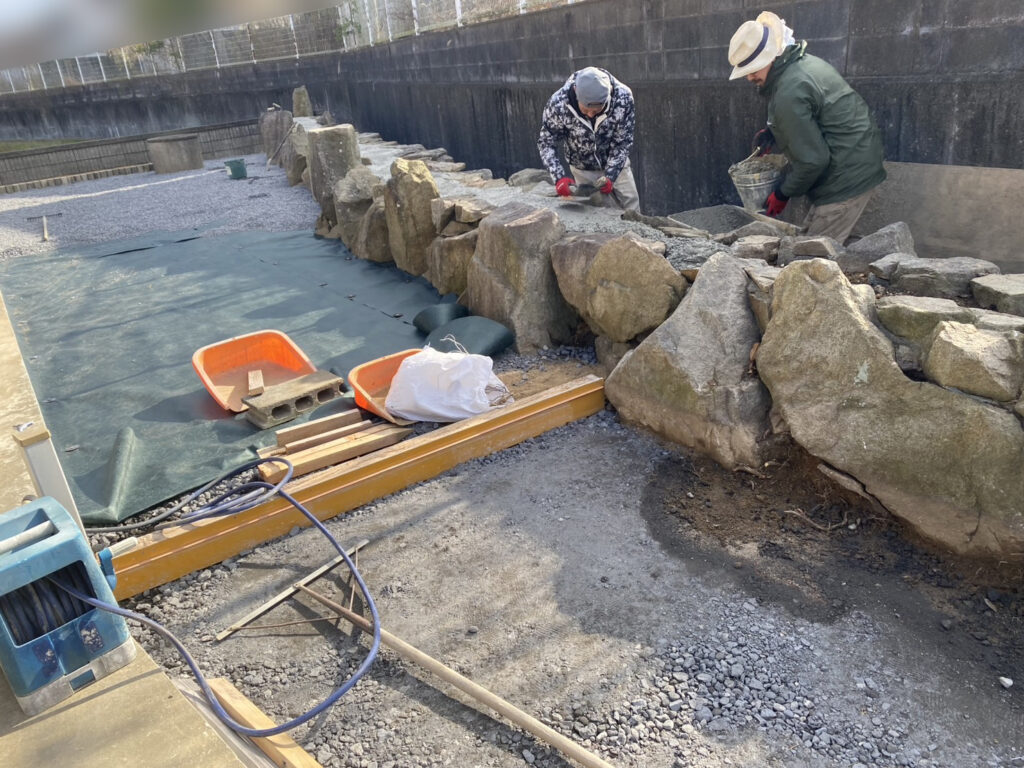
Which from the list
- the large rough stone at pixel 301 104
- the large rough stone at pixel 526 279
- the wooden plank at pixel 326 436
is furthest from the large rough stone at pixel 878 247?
the large rough stone at pixel 301 104

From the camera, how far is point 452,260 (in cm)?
629

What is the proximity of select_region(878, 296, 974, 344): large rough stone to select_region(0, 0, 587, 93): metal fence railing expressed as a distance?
10149 mm

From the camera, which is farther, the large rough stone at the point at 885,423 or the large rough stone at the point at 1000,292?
the large rough stone at the point at 1000,292

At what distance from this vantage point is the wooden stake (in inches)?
93.7

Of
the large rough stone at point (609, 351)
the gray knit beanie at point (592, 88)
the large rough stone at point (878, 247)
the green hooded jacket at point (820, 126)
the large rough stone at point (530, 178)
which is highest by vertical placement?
the gray knit beanie at point (592, 88)

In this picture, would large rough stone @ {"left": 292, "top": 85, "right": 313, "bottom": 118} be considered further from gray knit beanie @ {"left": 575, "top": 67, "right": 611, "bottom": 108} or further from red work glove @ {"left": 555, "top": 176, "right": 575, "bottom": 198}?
gray knit beanie @ {"left": 575, "top": 67, "right": 611, "bottom": 108}

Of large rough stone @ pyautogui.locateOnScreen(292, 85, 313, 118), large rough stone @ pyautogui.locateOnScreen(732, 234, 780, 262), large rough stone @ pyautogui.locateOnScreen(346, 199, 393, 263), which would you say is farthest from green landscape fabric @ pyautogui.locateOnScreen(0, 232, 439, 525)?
large rough stone @ pyautogui.locateOnScreen(292, 85, 313, 118)

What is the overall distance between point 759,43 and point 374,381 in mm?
3189

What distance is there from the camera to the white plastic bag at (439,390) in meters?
4.46

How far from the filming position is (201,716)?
2098 mm

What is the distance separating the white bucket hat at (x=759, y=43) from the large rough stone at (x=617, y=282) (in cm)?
134

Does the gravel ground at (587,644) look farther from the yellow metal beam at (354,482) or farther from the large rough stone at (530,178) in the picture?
the large rough stone at (530,178)

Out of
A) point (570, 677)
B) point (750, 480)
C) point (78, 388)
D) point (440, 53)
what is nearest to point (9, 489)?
point (570, 677)

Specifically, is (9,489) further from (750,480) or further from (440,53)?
(440,53)
